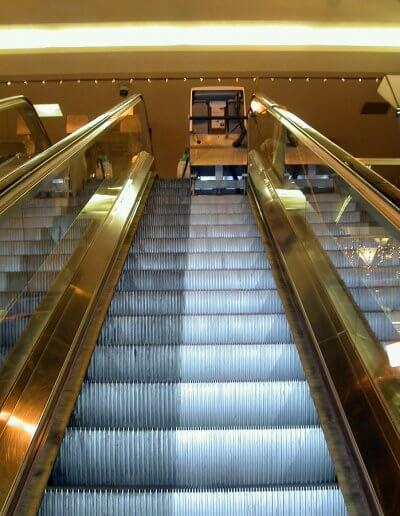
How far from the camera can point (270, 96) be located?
13.3m

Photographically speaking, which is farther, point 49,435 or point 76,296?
point 76,296

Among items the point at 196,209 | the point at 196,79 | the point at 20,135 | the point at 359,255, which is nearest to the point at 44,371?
the point at 359,255

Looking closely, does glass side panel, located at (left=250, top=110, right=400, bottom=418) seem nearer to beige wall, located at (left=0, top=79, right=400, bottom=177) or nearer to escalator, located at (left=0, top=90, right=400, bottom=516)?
escalator, located at (left=0, top=90, right=400, bottom=516)

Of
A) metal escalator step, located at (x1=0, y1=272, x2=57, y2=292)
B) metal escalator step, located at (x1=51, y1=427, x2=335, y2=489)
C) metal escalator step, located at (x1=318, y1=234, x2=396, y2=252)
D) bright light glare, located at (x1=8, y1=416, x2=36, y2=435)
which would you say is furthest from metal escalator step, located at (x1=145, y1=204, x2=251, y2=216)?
bright light glare, located at (x1=8, y1=416, x2=36, y2=435)

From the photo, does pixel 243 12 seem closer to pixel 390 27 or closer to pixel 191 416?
pixel 390 27

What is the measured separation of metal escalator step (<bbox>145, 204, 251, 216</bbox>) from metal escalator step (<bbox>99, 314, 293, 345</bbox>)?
2886 mm

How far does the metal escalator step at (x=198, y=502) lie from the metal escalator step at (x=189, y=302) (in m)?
2.00

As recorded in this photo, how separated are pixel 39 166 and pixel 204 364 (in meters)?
1.31

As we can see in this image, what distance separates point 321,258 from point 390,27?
10.2 metres

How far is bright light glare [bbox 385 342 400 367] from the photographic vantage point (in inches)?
97.3

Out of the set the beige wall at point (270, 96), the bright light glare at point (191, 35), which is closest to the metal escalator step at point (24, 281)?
the bright light glare at point (191, 35)

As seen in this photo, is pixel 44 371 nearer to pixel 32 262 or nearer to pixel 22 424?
pixel 22 424

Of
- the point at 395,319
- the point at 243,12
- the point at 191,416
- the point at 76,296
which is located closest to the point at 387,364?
the point at 395,319

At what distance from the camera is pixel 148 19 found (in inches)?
489
